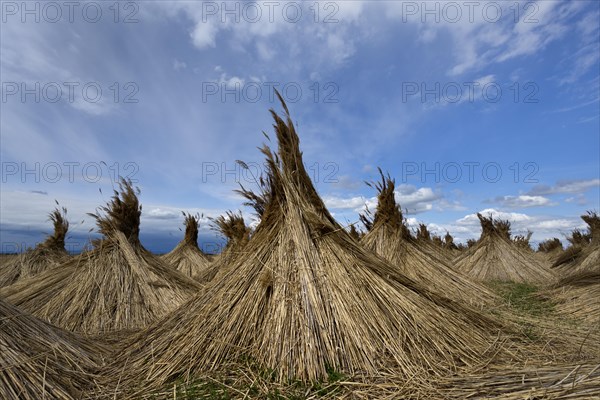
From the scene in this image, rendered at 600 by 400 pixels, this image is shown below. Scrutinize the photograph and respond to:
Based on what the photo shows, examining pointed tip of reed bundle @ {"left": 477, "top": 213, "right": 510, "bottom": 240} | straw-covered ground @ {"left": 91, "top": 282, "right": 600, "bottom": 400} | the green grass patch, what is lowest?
the green grass patch

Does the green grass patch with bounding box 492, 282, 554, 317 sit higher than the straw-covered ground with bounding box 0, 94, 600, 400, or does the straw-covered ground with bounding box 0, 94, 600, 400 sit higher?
the straw-covered ground with bounding box 0, 94, 600, 400

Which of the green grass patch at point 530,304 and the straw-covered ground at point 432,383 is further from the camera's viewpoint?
the green grass patch at point 530,304

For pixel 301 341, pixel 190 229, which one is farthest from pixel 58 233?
pixel 301 341

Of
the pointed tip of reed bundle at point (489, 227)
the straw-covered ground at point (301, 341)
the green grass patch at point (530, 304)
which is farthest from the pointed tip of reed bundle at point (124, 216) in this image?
the pointed tip of reed bundle at point (489, 227)

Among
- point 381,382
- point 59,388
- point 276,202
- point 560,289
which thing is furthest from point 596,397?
point 560,289

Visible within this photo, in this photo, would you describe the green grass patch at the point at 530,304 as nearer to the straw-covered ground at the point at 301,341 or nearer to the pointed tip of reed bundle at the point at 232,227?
the straw-covered ground at the point at 301,341

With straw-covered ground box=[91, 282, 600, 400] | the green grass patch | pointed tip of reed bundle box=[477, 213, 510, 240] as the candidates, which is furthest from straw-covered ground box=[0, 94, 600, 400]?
pointed tip of reed bundle box=[477, 213, 510, 240]

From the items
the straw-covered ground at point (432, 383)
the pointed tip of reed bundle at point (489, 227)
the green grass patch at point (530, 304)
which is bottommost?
the green grass patch at point (530, 304)

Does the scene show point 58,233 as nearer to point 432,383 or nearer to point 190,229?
point 190,229

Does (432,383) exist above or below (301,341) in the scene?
below

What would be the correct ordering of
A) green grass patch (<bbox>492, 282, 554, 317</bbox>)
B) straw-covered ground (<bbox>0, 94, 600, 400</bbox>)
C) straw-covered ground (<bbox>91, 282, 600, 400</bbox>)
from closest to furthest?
straw-covered ground (<bbox>91, 282, 600, 400</bbox>) → straw-covered ground (<bbox>0, 94, 600, 400</bbox>) → green grass patch (<bbox>492, 282, 554, 317</bbox>)

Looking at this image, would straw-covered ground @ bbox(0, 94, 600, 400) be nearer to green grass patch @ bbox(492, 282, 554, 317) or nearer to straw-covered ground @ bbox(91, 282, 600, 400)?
straw-covered ground @ bbox(91, 282, 600, 400)

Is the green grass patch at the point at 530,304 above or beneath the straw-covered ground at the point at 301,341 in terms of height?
beneath

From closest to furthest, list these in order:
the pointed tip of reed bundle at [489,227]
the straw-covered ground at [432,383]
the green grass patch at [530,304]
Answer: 1. the straw-covered ground at [432,383]
2. the green grass patch at [530,304]
3. the pointed tip of reed bundle at [489,227]
